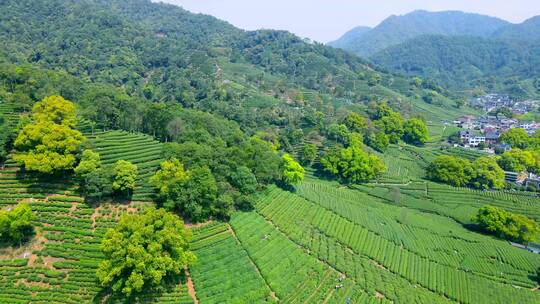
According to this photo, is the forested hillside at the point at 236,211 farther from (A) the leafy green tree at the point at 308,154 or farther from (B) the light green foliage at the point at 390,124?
(B) the light green foliage at the point at 390,124

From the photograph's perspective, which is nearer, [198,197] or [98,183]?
[98,183]

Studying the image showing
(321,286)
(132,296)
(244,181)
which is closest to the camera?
(132,296)

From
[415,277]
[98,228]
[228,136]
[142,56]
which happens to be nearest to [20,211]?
[98,228]

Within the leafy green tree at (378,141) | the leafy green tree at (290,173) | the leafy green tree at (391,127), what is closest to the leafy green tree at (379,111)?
the leafy green tree at (391,127)

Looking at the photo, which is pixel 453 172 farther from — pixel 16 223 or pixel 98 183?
pixel 16 223

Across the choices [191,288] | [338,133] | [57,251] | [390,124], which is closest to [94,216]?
[57,251]

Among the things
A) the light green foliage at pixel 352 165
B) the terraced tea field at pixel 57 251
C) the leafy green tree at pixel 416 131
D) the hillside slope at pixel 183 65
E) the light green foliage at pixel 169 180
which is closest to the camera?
the terraced tea field at pixel 57 251
